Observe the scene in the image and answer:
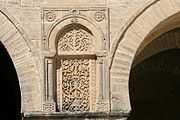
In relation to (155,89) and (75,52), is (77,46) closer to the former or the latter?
(75,52)

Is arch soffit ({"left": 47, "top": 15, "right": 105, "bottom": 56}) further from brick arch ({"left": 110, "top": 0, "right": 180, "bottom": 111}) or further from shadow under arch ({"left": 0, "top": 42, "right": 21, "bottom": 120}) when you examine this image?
shadow under arch ({"left": 0, "top": 42, "right": 21, "bottom": 120})

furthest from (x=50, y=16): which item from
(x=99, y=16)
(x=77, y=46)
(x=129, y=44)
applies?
(x=129, y=44)

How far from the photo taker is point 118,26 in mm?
10008

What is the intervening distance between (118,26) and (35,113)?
169 centimetres

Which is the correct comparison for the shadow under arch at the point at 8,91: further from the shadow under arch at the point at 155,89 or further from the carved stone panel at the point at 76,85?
the carved stone panel at the point at 76,85

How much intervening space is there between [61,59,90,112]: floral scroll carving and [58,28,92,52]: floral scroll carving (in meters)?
0.17

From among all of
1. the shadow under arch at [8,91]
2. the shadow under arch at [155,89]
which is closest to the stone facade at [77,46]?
the shadow under arch at [8,91]

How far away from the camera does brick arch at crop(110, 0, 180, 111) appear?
985cm

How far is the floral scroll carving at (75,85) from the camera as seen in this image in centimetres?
989

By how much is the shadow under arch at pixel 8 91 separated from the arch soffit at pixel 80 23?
256 cm

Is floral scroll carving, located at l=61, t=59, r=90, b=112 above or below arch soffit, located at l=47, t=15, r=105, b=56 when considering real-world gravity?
below

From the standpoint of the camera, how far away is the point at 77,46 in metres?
10.0

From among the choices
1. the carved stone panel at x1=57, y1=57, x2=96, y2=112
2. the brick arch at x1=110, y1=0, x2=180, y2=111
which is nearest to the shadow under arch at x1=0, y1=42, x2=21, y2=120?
the carved stone panel at x1=57, y1=57, x2=96, y2=112

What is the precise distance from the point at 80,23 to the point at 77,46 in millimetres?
327
